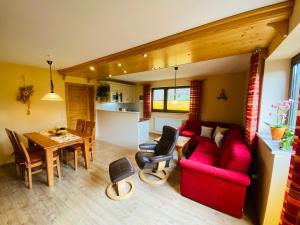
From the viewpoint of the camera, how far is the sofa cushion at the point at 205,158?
8.19 ft

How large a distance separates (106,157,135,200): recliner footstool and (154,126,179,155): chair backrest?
0.77 m

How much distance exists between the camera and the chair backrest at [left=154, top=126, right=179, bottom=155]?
8.47ft

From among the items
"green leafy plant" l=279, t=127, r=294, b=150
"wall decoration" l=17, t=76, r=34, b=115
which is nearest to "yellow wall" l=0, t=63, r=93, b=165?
"wall decoration" l=17, t=76, r=34, b=115

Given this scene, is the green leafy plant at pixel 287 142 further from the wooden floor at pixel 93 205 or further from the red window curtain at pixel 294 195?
the wooden floor at pixel 93 205

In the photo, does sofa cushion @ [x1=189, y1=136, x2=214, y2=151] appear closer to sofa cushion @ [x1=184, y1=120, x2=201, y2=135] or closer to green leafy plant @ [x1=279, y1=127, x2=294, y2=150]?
sofa cushion @ [x1=184, y1=120, x2=201, y2=135]

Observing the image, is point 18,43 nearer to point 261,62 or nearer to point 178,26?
point 178,26

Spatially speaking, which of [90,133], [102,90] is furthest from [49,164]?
[102,90]

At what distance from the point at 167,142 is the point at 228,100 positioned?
2.89 meters

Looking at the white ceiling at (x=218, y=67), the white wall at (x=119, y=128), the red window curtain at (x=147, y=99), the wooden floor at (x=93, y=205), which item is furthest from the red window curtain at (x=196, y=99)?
the wooden floor at (x=93, y=205)

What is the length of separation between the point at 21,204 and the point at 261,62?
4.26m

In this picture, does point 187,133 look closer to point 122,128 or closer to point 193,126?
point 193,126

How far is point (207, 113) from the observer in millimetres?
4832

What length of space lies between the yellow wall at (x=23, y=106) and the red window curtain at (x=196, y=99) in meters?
4.26

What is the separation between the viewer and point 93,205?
199cm
